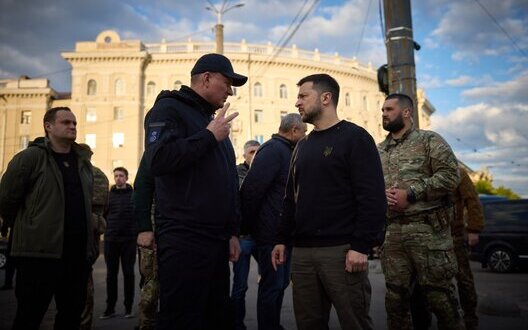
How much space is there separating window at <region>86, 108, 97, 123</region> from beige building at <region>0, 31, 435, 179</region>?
11 cm

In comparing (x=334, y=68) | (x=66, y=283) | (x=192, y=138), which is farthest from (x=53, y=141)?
(x=334, y=68)

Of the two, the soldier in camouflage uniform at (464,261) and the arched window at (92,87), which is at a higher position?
the arched window at (92,87)

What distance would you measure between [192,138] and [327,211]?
43.7 inches

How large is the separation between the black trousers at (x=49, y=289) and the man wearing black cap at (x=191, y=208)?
1.43 m

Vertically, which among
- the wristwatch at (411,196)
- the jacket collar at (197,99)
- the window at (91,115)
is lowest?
the wristwatch at (411,196)

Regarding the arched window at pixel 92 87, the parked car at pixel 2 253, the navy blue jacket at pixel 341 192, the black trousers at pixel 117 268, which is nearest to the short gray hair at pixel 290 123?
the navy blue jacket at pixel 341 192

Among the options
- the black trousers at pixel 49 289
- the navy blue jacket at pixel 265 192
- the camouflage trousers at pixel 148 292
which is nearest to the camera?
the black trousers at pixel 49 289

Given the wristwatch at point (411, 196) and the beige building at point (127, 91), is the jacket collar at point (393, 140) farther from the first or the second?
the beige building at point (127, 91)

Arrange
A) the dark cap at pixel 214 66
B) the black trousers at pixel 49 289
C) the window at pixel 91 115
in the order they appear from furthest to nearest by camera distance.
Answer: the window at pixel 91 115 < the black trousers at pixel 49 289 < the dark cap at pixel 214 66

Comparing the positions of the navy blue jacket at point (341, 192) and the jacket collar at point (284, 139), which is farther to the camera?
the jacket collar at point (284, 139)

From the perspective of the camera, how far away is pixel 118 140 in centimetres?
4497

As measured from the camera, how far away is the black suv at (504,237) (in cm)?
1138

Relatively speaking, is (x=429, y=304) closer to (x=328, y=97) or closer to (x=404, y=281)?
(x=404, y=281)

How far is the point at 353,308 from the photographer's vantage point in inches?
110
